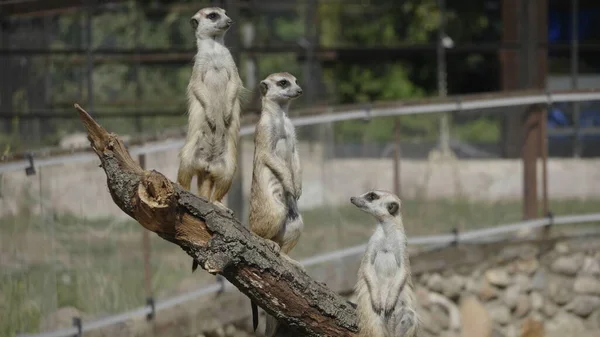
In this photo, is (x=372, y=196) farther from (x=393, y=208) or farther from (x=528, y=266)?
(x=528, y=266)

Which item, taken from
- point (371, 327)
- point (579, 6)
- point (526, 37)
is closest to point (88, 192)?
point (371, 327)

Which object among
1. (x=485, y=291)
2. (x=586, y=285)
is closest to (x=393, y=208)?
(x=485, y=291)

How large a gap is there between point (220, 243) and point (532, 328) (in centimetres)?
450

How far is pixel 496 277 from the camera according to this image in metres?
8.59

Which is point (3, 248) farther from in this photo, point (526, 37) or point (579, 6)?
point (579, 6)

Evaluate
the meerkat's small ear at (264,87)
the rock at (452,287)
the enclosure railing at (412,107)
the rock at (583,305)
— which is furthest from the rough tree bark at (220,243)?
the rock at (583,305)

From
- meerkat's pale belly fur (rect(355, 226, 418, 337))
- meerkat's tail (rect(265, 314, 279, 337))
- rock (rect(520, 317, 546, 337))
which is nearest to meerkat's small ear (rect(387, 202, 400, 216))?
meerkat's pale belly fur (rect(355, 226, 418, 337))

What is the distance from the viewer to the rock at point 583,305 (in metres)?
8.74

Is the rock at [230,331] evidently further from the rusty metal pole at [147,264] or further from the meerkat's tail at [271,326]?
the meerkat's tail at [271,326]

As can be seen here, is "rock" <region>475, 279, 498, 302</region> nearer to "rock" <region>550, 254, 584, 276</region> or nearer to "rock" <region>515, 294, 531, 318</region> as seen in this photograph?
"rock" <region>515, 294, 531, 318</region>

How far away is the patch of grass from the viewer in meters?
5.65

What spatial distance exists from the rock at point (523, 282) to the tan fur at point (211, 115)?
400 cm

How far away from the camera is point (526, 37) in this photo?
A: 34.6 ft

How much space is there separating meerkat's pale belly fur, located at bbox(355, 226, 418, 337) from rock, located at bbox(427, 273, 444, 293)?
129 inches
